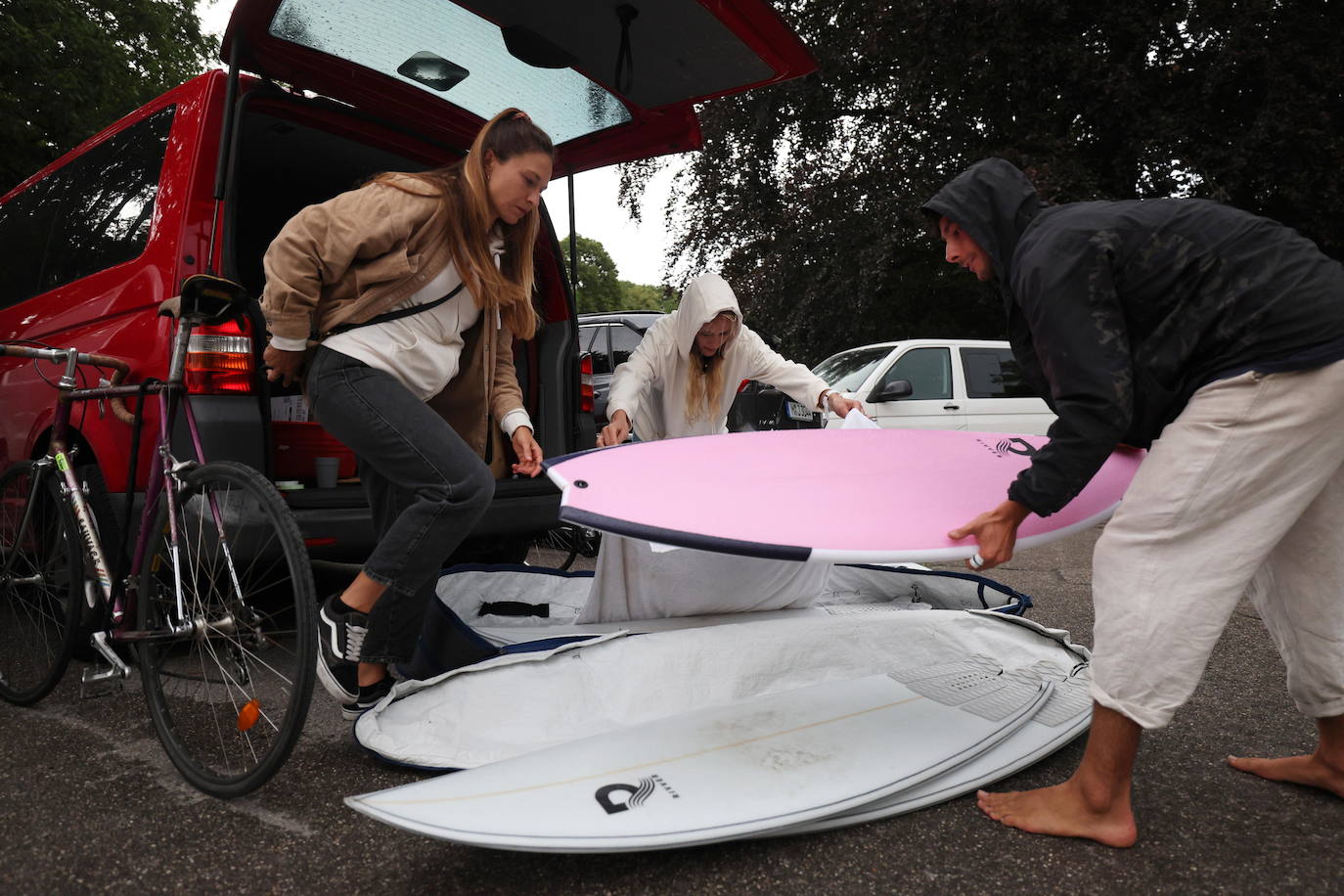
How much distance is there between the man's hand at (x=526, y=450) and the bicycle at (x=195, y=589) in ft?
2.53

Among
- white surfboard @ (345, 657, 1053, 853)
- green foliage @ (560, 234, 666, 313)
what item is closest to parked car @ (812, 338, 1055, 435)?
white surfboard @ (345, 657, 1053, 853)

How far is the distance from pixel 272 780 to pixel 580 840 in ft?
3.27

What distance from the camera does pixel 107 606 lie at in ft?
8.29

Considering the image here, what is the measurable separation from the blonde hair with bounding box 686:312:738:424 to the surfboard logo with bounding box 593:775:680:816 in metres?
2.03

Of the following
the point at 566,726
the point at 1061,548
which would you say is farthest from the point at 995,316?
the point at 566,726

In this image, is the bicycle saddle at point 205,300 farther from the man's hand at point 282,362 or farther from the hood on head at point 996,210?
the hood on head at point 996,210

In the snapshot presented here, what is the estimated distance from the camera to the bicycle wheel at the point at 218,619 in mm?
2201

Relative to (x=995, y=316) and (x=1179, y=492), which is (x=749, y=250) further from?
(x=1179, y=492)

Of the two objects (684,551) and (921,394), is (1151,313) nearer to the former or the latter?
(684,551)

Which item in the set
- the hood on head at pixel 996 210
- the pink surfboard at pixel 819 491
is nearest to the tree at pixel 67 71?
the pink surfboard at pixel 819 491

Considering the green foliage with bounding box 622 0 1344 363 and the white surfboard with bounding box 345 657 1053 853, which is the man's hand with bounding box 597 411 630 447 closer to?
the white surfboard with bounding box 345 657 1053 853

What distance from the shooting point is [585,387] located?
3734 mm

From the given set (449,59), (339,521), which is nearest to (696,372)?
(449,59)

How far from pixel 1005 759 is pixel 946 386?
23.8 feet
